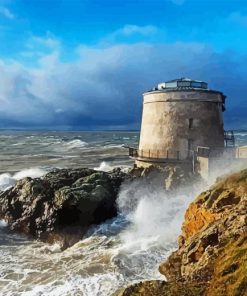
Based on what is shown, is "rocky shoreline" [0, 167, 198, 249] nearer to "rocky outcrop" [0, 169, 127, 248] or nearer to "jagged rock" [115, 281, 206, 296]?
"rocky outcrop" [0, 169, 127, 248]

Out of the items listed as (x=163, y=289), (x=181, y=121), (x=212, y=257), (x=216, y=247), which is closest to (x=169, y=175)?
(x=181, y=121)

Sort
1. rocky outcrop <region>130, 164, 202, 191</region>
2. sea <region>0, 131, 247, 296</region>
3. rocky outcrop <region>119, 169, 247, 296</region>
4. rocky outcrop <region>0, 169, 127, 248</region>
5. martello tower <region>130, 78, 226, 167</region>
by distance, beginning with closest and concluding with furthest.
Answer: rocky outcrop <region>119, 169, 247, 296</region>
sea <region>0, 131, 247, 296</region>
rocky outcrop <region>0, 169, 127, 248</region>
rocky outcrop <region>130, 164, 202, 191</region>
martello tower <region>130, 78, 226, 167</region>

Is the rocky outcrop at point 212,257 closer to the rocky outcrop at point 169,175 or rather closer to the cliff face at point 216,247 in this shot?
the cliff face at point 216,247

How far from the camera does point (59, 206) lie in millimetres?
17719

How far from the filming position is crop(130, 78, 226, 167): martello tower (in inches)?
862

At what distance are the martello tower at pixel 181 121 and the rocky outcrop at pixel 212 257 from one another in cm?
1042

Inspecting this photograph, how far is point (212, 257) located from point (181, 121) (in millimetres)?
14693

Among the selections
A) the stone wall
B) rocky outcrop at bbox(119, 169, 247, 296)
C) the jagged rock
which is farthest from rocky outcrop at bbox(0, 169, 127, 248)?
the jagged rock

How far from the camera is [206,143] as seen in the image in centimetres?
2241

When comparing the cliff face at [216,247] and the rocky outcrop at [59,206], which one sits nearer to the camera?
the cliff face at [216,247]

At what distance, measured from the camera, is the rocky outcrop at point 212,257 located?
21.9ft

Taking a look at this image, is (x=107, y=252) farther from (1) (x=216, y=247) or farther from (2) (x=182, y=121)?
(2) (x=182, y=121)

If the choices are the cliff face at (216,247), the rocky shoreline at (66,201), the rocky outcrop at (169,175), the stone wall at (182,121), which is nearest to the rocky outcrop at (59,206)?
the rocky shoreline at (66,201)

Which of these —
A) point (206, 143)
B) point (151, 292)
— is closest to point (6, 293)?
point (151, 292)
